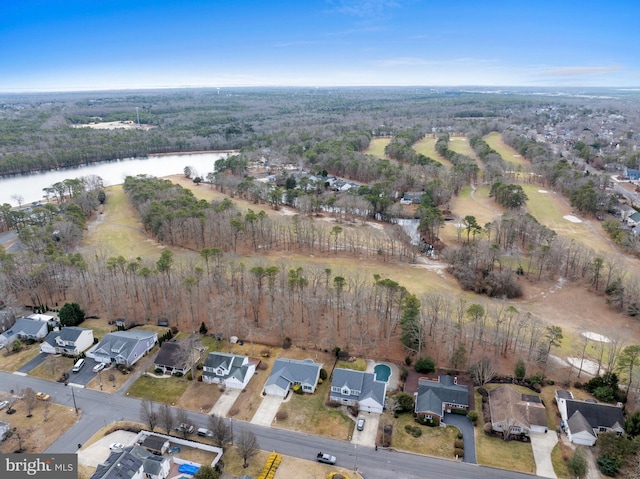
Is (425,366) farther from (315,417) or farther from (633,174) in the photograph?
(633,174)

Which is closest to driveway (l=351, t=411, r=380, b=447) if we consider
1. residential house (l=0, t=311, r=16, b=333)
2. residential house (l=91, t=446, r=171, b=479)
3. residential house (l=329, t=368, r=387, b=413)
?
residential house (l=329, t=368, r=387, b=413)

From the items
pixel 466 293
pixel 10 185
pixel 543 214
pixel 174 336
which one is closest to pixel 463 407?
pixel 466 293

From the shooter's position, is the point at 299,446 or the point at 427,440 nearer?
the point at 299,446

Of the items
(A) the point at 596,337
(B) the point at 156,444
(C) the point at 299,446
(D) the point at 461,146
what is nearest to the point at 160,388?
(B) the point at 156,444

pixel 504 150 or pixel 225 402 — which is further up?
pixel 504 150

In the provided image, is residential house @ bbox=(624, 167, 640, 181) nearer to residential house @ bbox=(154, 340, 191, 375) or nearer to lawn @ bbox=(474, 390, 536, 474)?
lawn @ bbox=(474, 390, 536, 474)

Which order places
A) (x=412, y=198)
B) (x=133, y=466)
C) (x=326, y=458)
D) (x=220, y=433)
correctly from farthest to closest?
1. (x=412, y=198)
2. (x=220, y=433)
3. (x=326, y=458)
4. (x=133, y=466)

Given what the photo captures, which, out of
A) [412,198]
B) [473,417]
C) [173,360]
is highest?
[412,198]

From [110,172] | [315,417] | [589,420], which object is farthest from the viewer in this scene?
[110,172]
